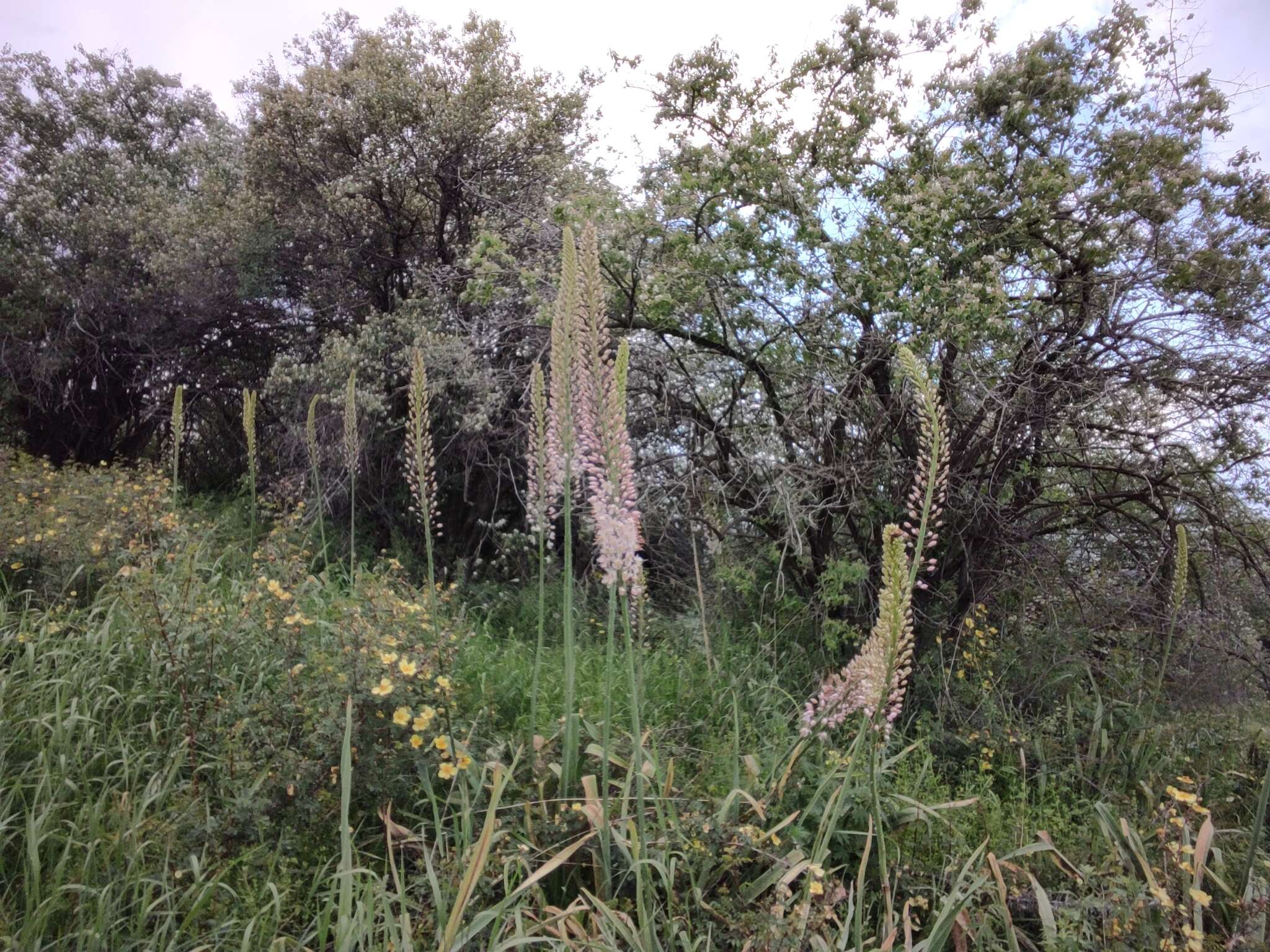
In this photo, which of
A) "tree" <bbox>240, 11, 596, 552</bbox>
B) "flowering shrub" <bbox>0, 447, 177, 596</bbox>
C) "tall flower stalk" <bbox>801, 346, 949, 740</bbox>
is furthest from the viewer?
"tree" <bbox>240, 11, 596, 552</bbox>

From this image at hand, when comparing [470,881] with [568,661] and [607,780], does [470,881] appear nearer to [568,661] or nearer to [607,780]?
[607,780]

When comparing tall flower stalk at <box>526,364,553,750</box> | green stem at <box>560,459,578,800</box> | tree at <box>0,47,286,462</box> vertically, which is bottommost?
green stem at <box>560,459,578,800</box>

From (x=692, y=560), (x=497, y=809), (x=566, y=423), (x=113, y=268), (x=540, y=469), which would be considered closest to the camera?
(x=566, y=423)

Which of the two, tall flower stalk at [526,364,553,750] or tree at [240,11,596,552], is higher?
tree at [240,11,596,552]

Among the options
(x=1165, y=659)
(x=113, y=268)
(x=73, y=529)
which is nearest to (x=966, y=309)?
(x=1165, y=659)

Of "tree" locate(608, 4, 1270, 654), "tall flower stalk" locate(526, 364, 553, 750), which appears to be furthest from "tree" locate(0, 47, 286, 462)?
"tall flower stalk" locate(526, 364, 553, 750)

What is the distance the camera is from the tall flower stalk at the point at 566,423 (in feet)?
7.06

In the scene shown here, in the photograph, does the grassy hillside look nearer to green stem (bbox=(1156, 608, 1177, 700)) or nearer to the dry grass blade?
the dry grass blade

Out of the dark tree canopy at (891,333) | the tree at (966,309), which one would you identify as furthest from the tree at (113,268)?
the tree at (966,309)

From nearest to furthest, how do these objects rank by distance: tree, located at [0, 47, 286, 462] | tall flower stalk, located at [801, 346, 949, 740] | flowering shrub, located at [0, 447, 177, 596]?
tall flower stalk, located at [801, 346, 949, 740], flowering shrub, located at [0, 447, 177, 596], tree, located at [0, 47, 286, 462]

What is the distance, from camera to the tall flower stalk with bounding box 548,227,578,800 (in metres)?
2.15

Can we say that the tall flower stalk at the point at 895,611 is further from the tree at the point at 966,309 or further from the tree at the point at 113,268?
the tree at the point at 113,268

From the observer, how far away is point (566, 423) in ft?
7.47

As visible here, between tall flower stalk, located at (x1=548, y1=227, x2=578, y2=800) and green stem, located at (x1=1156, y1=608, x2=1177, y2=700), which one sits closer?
tall flower stalk, located at (x1=548, y1=227, x2=578, y2=800)
